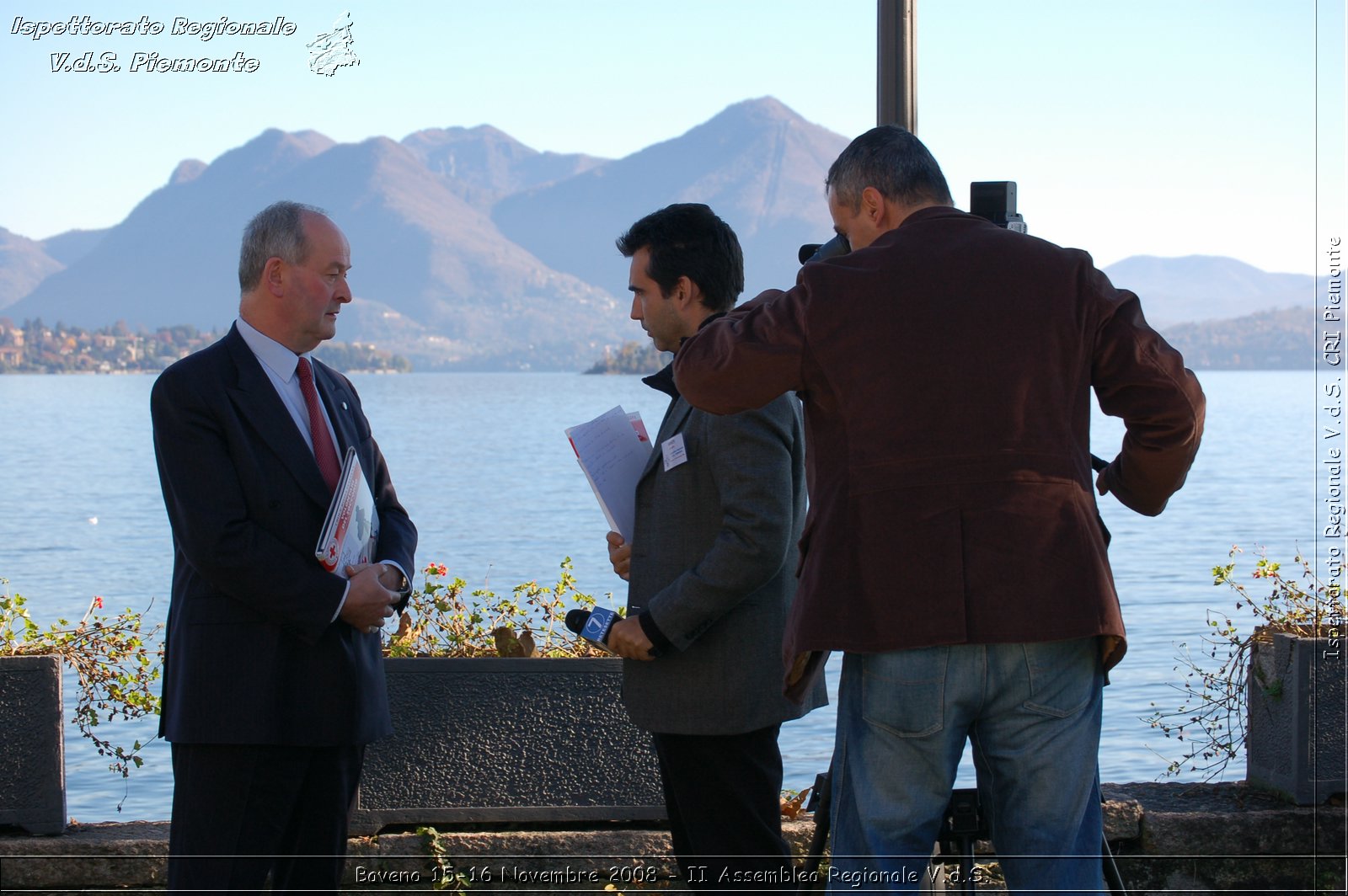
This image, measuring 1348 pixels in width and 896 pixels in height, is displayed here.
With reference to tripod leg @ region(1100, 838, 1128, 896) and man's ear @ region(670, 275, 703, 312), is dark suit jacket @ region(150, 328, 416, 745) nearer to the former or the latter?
man's ear @ region(670, 275, 703, 312)

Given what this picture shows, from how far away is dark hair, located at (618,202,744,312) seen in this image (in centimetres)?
283

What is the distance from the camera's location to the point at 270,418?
2.81 metres

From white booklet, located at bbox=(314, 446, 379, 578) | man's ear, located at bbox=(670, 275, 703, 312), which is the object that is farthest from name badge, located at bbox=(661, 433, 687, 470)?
white booklet, located at bbox=(314, 446, 379, 578)

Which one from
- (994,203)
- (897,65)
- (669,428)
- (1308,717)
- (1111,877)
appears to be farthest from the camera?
(1308,717)

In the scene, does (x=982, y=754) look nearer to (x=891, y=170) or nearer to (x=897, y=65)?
(x=891, y=170)

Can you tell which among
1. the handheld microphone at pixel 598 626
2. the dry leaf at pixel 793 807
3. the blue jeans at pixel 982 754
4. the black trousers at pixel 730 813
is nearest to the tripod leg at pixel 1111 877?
the blue jeans at pixel 982 754

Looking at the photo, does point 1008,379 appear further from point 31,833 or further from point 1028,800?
point 31,833

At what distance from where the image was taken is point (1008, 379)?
2.10 m

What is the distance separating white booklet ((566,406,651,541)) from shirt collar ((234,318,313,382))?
67 centimetres

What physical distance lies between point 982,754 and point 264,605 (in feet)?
4.98

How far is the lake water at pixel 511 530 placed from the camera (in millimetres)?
7508

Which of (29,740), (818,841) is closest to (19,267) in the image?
(29,740)

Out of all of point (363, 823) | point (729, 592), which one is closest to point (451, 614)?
point (363, 823)

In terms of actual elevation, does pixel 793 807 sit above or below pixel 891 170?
below
